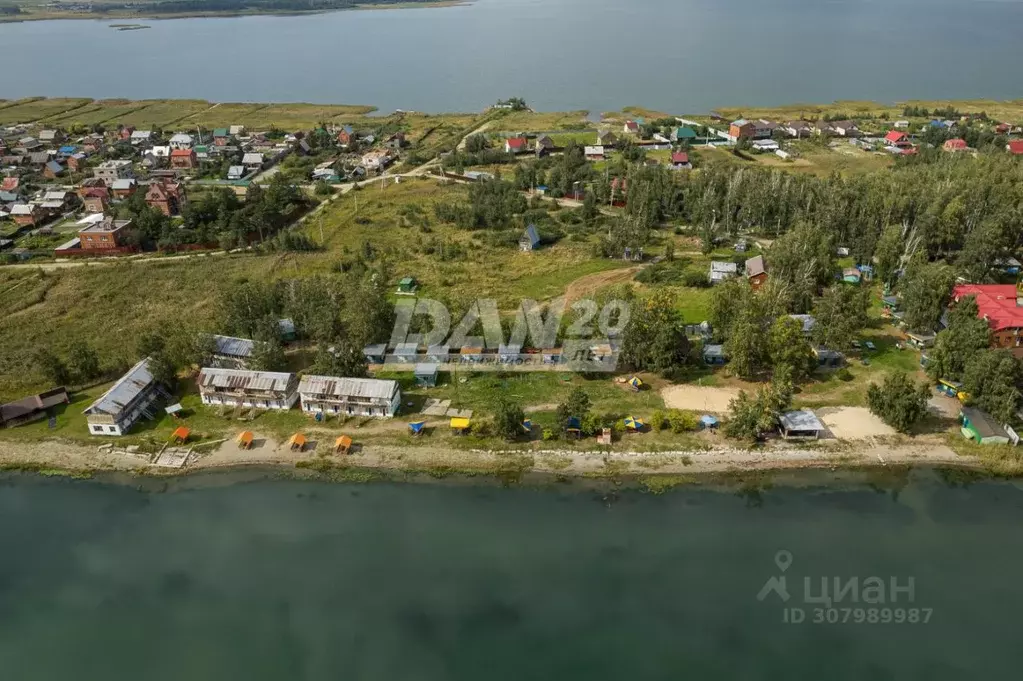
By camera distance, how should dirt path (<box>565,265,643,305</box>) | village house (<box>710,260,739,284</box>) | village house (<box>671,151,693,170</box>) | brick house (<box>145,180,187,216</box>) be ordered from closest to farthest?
dirt path (<box>565,265,643,305</box>), village house (<box>710,260,739,284</box>), brick house (<box>145,180,187,216</box>), village house (<box>671,151,693,170</box>)

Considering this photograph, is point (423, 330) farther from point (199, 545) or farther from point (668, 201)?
point (668, 201)

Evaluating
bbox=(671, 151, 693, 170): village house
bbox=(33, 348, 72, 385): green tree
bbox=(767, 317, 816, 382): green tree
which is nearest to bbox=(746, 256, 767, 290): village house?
bbox=(767, 317, 816, 382): green tree

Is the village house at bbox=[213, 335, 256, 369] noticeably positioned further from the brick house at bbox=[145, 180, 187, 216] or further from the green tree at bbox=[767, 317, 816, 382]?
the brick house at bbox=[145, 180, 187, 216]

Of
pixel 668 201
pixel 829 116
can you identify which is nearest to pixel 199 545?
pixel 668 201

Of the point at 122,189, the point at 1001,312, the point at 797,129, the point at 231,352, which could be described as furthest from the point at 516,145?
the point at 1001,312

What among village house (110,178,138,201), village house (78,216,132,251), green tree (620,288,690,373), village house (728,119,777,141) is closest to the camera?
green tree (620,288,690,373)
